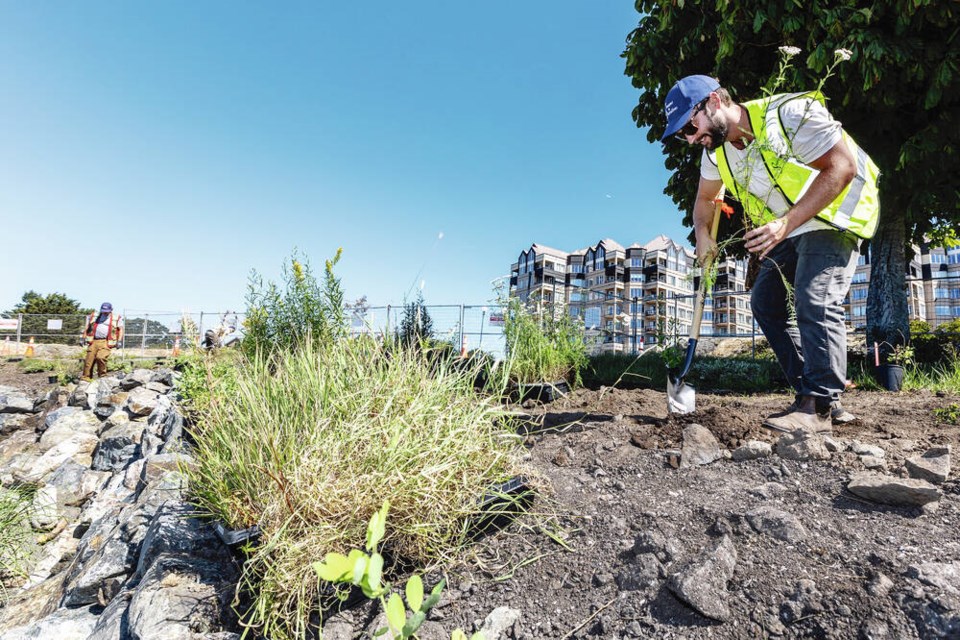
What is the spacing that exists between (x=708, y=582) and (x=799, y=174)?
2.02 metres

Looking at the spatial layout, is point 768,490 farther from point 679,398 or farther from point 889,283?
point 889,283

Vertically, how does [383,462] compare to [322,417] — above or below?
below

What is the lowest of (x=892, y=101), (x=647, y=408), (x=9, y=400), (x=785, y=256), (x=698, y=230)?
(x=9, y=400)

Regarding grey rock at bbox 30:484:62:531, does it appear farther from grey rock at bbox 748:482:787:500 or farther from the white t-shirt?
the white t-shirt

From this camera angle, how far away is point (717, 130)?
2.52 metres

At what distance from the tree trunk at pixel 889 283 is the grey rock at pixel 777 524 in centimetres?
741

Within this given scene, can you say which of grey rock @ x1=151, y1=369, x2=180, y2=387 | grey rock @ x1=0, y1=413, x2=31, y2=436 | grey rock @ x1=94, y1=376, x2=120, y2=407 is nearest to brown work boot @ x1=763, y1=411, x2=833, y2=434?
grey rock @ x1=94, y1=376, x2=120, y2=407

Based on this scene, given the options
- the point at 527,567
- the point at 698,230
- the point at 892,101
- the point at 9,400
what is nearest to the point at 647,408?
the point at 698,230

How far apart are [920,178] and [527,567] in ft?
24.4

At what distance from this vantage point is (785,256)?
274 cm

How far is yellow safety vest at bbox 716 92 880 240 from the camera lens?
237 cm

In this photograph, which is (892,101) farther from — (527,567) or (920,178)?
(527,567)

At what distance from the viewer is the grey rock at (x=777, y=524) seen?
1477mm

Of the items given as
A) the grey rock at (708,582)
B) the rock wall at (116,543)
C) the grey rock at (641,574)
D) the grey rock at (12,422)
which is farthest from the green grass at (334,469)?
the grey rock at (12,422)
